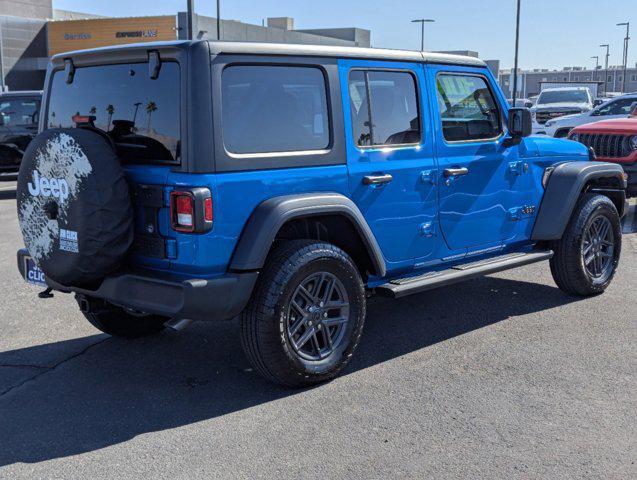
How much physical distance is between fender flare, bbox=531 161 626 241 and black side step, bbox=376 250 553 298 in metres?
0.17

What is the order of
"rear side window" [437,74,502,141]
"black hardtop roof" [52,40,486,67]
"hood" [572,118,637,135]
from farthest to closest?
"hood" [572,118,637,135]
"rear side window" [437,74,502,141]
"black hardtop roof" [52,40,486,67]

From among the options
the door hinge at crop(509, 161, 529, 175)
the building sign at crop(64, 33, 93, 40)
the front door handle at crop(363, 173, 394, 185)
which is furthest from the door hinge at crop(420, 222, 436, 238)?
the building sign at crop(64, 33, 93, 40)

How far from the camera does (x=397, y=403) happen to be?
4102mm

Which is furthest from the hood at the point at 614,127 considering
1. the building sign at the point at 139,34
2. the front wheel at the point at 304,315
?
the building sign at the point at 139,34

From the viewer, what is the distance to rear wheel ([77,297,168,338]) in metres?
5.09

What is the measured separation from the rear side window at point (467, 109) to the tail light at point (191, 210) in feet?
6.82

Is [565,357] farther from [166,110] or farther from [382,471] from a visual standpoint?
[166,110]

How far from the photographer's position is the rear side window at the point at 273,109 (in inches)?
156

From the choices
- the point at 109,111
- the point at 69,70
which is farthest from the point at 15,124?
the point at 109,111

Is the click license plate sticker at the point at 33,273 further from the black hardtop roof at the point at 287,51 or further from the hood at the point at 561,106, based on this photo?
the hood at the point at 561,106

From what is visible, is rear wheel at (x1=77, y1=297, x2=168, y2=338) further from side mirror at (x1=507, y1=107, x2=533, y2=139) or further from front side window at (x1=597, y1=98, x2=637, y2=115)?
front side window at (x1=597, y1=98, x2=637, y2=115)

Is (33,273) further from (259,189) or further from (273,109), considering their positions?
(273,109)

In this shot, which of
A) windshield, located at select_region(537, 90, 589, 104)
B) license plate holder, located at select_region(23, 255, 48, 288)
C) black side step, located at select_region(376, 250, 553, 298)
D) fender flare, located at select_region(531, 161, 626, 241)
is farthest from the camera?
windshield, located at select_region(537, 90, 589, 104)

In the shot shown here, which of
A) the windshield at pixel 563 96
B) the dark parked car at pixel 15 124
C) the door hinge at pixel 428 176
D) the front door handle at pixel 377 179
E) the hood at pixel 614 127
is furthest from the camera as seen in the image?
the windshield at pixel 563 96
